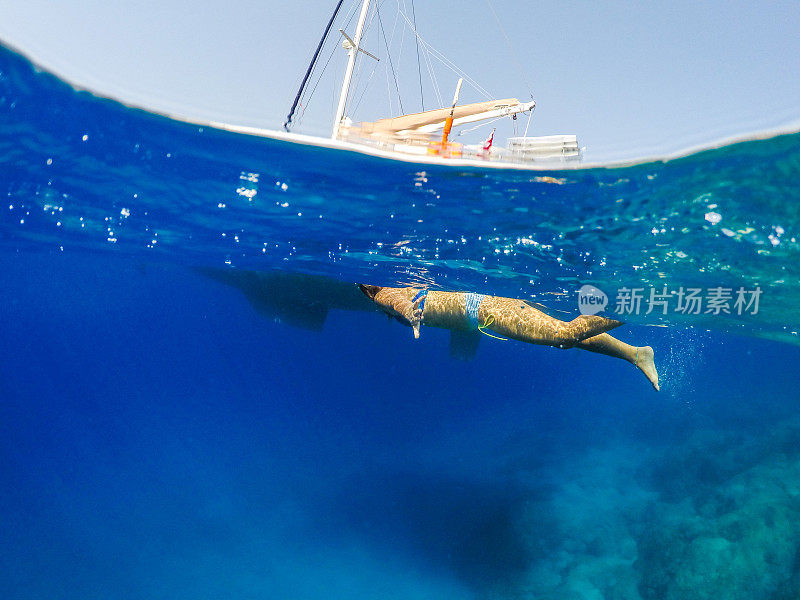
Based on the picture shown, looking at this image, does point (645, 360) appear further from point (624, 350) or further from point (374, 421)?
point (374, 421)

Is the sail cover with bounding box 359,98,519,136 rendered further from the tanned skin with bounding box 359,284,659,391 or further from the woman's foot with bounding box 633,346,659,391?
the woman's foot with bounding box 633,346,659,391

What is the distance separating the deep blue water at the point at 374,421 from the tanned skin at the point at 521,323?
4.26 ft

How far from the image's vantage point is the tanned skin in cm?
815

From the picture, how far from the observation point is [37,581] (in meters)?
14.7

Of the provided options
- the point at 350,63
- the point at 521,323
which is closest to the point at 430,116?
the point at 350,63

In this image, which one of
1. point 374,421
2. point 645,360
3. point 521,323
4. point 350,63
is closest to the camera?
point 645,360

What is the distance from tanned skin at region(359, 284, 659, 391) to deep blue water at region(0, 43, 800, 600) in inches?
51.1

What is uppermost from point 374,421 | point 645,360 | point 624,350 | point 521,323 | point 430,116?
point 430,116

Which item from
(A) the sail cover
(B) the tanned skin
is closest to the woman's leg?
(B) the tanned skin

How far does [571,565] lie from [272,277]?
14335mm

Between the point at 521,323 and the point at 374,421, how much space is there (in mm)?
18251

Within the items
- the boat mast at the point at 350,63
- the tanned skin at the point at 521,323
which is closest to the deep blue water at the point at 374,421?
the tanned skin at the point at 521,323

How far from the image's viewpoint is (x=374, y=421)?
25.3 m

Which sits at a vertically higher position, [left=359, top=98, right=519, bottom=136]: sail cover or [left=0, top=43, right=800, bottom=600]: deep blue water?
[left=359, top=98, right=519, bottom=136]: sail cover
